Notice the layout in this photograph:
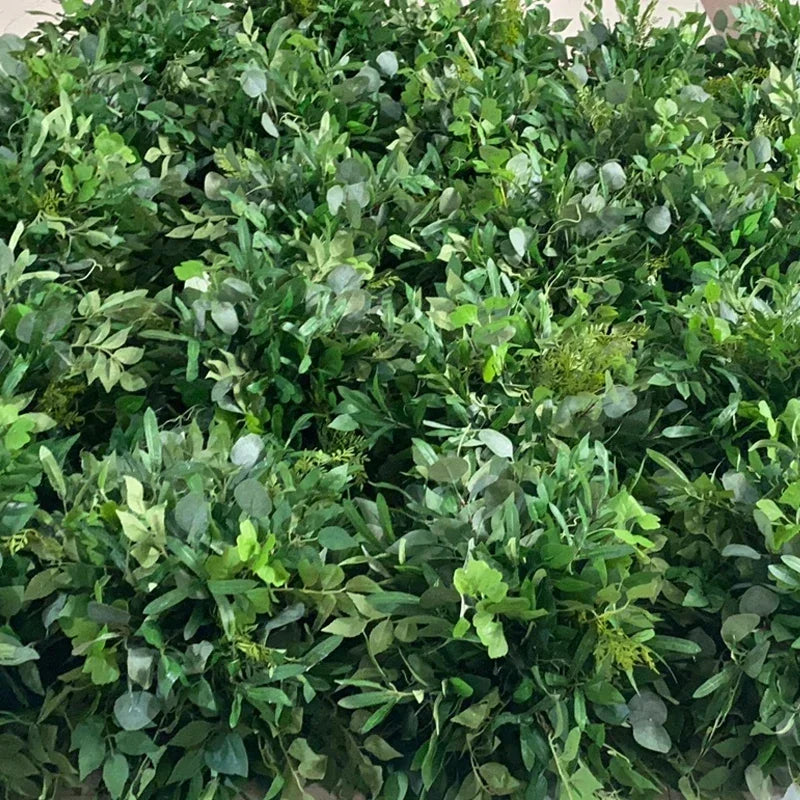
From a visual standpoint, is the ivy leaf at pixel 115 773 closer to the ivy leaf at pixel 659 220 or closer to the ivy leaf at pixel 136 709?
the ivy leaf at pixel 136 709

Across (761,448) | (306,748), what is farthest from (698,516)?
(306,748)

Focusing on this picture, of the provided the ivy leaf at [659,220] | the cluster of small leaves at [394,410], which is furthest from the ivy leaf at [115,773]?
the ivy leaf at [659,220]

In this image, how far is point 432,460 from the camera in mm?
730

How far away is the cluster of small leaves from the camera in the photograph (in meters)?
0.64

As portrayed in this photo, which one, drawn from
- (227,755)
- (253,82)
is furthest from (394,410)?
(253,82)

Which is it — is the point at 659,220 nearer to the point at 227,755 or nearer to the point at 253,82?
the point at 253,82

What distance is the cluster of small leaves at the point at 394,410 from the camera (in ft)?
2.10

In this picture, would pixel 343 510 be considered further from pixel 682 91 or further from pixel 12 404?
pixel 682 91

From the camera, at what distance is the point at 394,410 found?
0.83m

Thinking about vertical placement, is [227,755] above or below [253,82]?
below

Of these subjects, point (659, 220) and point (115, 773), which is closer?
point (115, 773)

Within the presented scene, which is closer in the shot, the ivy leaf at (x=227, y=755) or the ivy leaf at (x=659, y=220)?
the ivy leaf at (x=227, y=755)

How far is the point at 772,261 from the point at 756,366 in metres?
0.22

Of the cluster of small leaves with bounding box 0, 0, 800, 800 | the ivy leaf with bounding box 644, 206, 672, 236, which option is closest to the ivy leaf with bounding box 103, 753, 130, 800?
the cluster of small leaves with bounding box 0, 0, 800, 800
